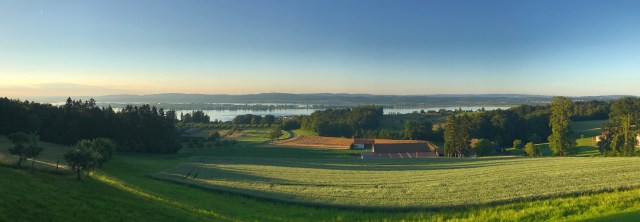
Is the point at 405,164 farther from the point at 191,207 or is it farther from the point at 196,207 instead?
the point at 191,207

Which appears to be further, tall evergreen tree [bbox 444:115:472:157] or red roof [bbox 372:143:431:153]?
red roof [bbox 372:143:431:153]

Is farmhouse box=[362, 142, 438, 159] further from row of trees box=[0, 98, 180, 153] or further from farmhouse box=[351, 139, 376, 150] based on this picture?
row of trees box=[0, 98, 180, 153]

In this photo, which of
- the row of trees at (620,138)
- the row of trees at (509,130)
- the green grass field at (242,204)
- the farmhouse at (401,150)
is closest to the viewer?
the green grass field at (242,204)

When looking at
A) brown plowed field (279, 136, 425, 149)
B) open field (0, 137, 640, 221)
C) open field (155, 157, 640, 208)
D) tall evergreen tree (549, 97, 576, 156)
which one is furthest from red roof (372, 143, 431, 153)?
open field (0, 137, 640, 221)

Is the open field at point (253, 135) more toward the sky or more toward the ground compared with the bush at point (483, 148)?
more toward the ground

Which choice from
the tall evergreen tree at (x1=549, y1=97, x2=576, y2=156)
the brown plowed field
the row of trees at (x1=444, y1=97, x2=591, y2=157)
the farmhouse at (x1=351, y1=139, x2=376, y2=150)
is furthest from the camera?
the brown plowed field

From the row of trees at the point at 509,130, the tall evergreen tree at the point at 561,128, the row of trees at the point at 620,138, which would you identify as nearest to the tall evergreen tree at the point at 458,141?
the row of trees at the point at 509,130

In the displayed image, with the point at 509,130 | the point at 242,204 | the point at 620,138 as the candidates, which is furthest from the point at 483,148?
the point at 242,204

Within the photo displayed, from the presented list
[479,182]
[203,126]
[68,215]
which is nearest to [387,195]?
[479,182]

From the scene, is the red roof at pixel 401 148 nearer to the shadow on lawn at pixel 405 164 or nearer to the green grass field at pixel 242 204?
the shadow on lawn at pixel 405 164
